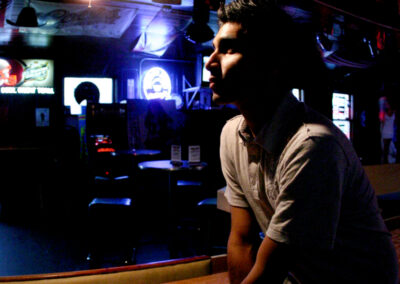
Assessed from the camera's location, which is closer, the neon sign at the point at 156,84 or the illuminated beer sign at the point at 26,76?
the illuminated beer sign at the point at 26,76

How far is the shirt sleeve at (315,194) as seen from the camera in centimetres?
87

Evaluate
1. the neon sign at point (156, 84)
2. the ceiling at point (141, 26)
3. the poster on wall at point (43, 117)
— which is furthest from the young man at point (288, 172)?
the neon sign at point (156, 84)

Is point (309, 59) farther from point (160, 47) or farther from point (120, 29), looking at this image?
point (160, 47)

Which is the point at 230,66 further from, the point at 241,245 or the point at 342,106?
the point at 342,106

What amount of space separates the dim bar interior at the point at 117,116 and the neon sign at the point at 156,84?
0.11 ft

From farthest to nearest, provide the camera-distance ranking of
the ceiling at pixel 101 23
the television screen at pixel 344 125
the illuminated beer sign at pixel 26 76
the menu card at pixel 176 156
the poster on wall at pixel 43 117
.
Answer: the television screen at pixel 344 125, the illuminated beer sign at pixel 26 76, the poster on wall at pixel 43 117, the ceiling at pixel 101 23, the menu card at pixel 176 156

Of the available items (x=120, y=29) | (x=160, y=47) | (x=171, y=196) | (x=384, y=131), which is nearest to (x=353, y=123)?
(x=384, y=131)

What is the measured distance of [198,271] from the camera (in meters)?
1.69

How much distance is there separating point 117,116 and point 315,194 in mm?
5722

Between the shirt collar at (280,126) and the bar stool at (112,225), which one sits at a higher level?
the shirt collar at (280,126)

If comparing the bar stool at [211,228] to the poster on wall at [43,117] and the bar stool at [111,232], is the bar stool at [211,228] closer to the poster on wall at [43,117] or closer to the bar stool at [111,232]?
the bar stool at [111,232]

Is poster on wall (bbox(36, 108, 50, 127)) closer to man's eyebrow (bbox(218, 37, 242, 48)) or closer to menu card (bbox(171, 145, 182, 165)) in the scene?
menu card (bbox(171, 145, 182, 165))

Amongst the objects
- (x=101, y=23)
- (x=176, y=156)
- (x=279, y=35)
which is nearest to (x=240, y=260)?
(x=279, y=35)

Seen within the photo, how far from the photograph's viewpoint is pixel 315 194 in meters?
0.88
